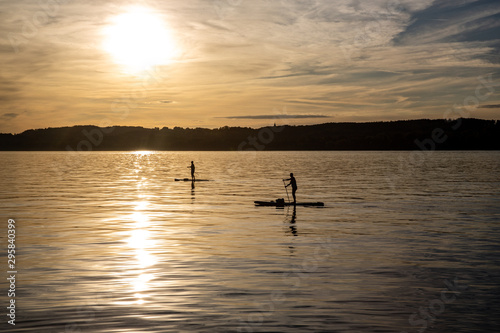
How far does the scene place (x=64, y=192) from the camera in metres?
58.9

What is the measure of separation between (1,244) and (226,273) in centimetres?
1292

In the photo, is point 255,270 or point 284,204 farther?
point 284,204

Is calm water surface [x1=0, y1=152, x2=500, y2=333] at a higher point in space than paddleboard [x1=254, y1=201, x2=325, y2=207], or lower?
lower

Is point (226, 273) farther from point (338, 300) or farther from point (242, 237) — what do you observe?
point (242, 237)

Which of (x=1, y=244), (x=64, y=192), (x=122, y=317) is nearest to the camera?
(x=122, y=317)

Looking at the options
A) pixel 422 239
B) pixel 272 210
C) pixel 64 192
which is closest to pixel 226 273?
pixel 422 239

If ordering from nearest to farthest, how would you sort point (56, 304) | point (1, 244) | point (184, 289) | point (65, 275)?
point (56, 304) < point (184, 289) < point (65, 275) < point (1, 244)

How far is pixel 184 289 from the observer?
693 inches

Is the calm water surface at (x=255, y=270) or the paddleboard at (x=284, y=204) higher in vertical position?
the paddleboard at (x=284, y=204)

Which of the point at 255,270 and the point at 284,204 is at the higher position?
the point at 284,204

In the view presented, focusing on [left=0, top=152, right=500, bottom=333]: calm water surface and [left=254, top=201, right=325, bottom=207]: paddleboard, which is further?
[left=254, top=201, right=325, bottom=207]: paddleboard

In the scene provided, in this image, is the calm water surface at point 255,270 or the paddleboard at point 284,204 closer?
the calm water surface at point 255,270

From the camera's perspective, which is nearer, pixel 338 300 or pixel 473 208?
pixel 338 300

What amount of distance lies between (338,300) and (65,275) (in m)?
10.4
